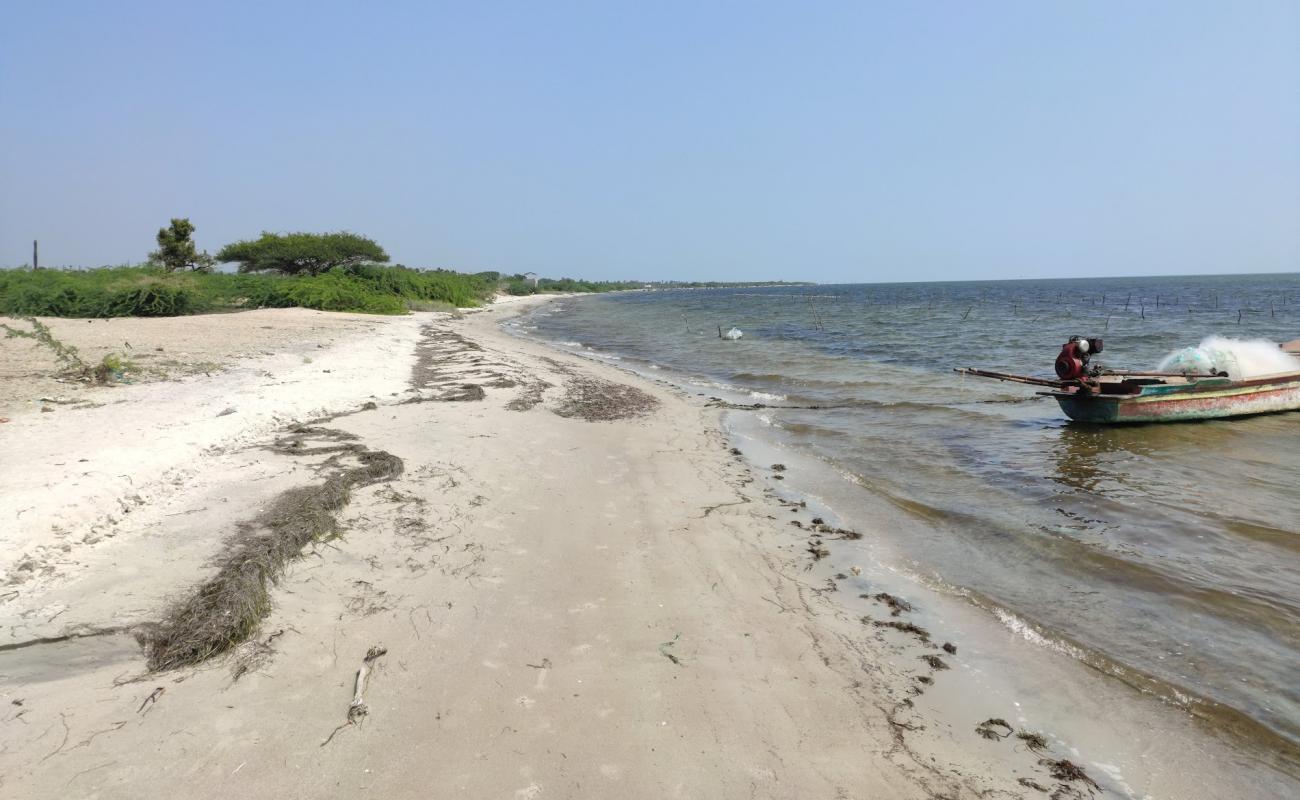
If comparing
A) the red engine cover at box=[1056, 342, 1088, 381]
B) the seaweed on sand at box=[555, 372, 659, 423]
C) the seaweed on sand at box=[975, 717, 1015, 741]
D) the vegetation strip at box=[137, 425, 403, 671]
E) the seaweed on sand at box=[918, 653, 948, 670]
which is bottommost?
the seaweed on sand at box=[975, 717, 1015, 741]

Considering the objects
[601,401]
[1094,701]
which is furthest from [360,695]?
[601,401]

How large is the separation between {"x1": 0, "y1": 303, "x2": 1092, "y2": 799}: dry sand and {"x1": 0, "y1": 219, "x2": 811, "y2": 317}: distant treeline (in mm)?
16973

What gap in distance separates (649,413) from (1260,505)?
27.1 ft

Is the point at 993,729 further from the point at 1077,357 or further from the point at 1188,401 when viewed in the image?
the point at 1188,401

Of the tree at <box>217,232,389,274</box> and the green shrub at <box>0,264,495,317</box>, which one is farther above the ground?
the tree at <box>217,232,389,274</box>

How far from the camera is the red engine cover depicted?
11.0 m

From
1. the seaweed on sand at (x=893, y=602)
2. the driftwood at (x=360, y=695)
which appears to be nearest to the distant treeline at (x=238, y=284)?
the driftwood at (x=360, y=695)

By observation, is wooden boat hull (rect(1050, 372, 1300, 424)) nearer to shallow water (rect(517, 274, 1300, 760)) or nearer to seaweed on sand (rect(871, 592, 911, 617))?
shallow water (rect(517, 274, 1300, 760))

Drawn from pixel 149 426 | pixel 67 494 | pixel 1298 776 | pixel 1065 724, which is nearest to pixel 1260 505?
pixel 1298 776

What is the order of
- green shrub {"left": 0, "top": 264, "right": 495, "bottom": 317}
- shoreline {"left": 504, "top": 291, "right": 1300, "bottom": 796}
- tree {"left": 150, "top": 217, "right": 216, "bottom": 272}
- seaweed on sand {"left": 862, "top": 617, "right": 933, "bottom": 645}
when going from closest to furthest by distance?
shoreline {"left": 504, "top": 291, "right": 1300, "bottom": 796} → seaweed on sand {"left": 862, "top": 617, "right": 933, "bottom": 645} → green shrub {"left": 0, "top": 264, "right": 495, "bottom": 317} → tree {"left": 150, "top": 217, "right": 216, "bottom": 272}

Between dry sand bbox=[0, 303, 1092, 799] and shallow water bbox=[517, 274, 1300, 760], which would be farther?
shallow water bbox=[517, 274, 1300, 760]

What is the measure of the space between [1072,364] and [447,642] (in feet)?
37.7

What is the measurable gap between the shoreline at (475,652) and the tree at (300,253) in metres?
36.9

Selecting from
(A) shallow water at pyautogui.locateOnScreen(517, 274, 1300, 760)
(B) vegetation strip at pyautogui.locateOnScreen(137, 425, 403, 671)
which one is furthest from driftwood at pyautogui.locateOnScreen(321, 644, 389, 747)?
(A) shallow water at pyautogui.locateOnScreen(517, 274, 1300, 760)
